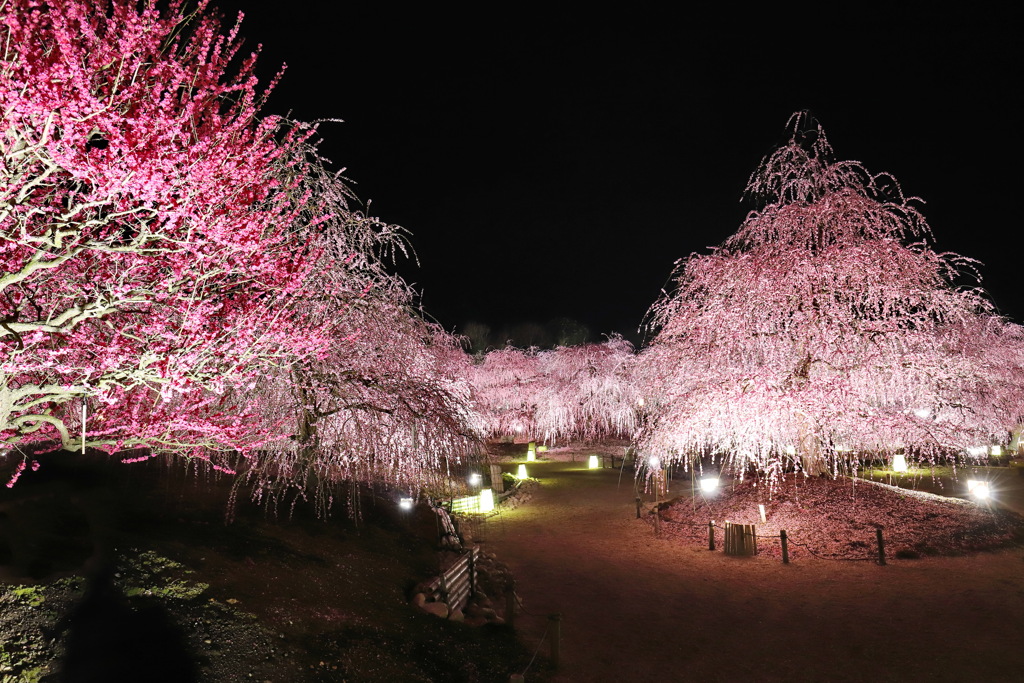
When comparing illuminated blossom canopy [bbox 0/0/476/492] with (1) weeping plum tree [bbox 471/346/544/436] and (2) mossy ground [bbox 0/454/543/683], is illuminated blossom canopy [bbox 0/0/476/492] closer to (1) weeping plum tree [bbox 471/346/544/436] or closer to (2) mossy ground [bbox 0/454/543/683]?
(2) mossy ground [bbox 0/454/543/683]

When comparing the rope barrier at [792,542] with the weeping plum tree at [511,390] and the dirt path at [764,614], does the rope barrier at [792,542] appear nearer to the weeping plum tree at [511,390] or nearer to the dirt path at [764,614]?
the dirt path at [764,614]

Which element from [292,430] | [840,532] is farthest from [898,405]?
[292,430]

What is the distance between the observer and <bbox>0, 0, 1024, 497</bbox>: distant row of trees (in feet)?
18.6

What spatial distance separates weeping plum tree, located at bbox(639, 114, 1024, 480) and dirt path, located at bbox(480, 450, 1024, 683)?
258cm

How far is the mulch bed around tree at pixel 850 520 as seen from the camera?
40.3 ft

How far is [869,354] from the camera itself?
13.6 meters

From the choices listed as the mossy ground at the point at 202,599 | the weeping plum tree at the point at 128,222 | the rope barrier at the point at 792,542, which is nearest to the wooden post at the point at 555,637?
the mossy ground at the point at 202,599

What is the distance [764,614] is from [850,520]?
206 inches

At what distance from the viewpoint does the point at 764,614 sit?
963cm

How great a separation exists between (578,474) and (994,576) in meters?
17.4

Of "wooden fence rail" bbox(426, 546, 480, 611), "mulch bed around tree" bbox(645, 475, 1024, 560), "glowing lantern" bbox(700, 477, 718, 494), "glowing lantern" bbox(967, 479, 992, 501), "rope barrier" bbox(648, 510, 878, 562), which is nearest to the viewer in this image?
"wooden fence rail" bbox(426, 546, 480, 611)

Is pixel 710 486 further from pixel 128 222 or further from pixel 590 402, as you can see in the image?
pixel 590 402

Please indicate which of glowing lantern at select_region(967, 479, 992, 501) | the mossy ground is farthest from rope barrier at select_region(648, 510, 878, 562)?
the mossy ground

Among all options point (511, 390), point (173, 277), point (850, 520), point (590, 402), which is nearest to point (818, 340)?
point (850, 520)
